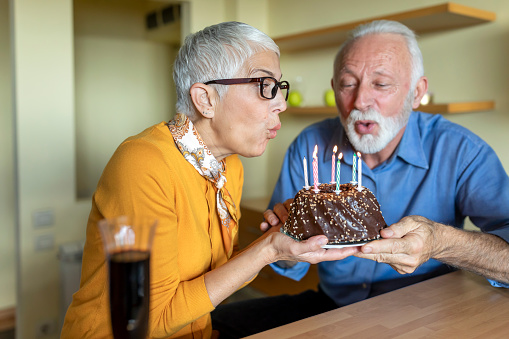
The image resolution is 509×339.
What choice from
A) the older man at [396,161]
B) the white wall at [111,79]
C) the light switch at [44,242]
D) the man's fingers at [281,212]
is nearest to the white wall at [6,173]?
the white wall at [111,79]

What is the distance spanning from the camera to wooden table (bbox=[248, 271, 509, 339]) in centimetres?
112

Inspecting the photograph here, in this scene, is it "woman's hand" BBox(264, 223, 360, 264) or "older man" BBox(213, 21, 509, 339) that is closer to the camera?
"woman's hand" BBox(264, 223, 360, 264)

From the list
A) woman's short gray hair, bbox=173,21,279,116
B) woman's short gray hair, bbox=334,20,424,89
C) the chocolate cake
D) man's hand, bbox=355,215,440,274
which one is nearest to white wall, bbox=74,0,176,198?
woman's short gray hair, bbox=334,20,424,89

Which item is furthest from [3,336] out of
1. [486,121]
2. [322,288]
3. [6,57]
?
[486,121]

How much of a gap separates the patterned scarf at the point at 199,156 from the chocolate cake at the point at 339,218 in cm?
27

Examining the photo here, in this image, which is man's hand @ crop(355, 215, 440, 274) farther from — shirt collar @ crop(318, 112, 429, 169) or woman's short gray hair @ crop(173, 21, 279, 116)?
woman's short gray hair @ crop(173, 21, 279, 116)

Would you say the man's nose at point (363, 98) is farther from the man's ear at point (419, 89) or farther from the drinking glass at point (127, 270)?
the drinking glass at point (127, 270)

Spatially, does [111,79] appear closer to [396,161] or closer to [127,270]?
[396,161]

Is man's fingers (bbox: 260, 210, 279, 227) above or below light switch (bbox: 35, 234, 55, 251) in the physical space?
above

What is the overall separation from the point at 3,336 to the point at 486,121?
3.39 meters

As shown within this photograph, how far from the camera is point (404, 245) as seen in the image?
1.25 m

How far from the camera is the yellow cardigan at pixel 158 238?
1184 mm

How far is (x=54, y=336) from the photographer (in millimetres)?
3166

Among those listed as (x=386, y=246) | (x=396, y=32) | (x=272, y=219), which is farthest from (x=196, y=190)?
(x=396, y=32)
